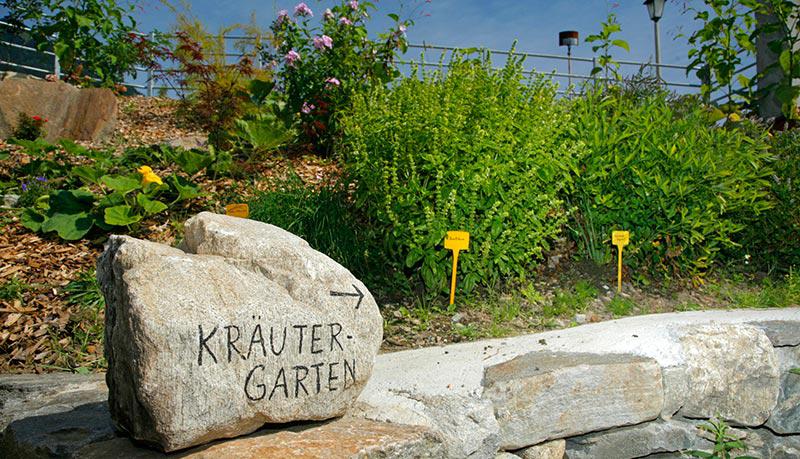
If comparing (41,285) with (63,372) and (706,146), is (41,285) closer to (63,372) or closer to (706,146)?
(63,372)

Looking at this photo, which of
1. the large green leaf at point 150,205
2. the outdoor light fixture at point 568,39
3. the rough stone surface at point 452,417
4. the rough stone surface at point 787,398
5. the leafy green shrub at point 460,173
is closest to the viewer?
the rough stone surface at point 452,417

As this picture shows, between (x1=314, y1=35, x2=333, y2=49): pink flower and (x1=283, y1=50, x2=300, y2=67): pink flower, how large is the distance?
25 centimetres

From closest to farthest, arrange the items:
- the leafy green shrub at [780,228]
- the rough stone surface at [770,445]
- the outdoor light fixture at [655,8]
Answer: the rough stone surface at [770,445]
the leafy green shrub at [780,228]
the outdoor light fixture at [655,8]

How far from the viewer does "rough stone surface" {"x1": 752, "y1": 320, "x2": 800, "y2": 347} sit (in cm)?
388

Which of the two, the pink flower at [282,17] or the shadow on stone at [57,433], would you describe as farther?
the pink flower at [282,17]

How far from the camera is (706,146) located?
4.96 metres

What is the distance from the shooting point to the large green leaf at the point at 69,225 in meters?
4.89

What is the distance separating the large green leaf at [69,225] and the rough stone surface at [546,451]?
11.9ft

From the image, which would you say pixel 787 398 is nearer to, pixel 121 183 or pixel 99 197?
pixel 121 183

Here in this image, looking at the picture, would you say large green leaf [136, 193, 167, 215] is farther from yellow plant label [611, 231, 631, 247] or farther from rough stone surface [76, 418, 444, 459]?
yellow plant label [611, 231, 631, 247]

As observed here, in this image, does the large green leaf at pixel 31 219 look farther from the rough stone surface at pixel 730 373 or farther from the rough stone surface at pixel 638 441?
the rough stone surface at pixel 730 373

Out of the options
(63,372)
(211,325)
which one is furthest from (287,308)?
(63,372)

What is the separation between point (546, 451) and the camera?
10.3 feet

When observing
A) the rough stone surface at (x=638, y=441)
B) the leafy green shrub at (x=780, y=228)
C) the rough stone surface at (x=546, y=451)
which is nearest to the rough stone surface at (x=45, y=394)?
the rough stone surface at (x=546, y=451)
